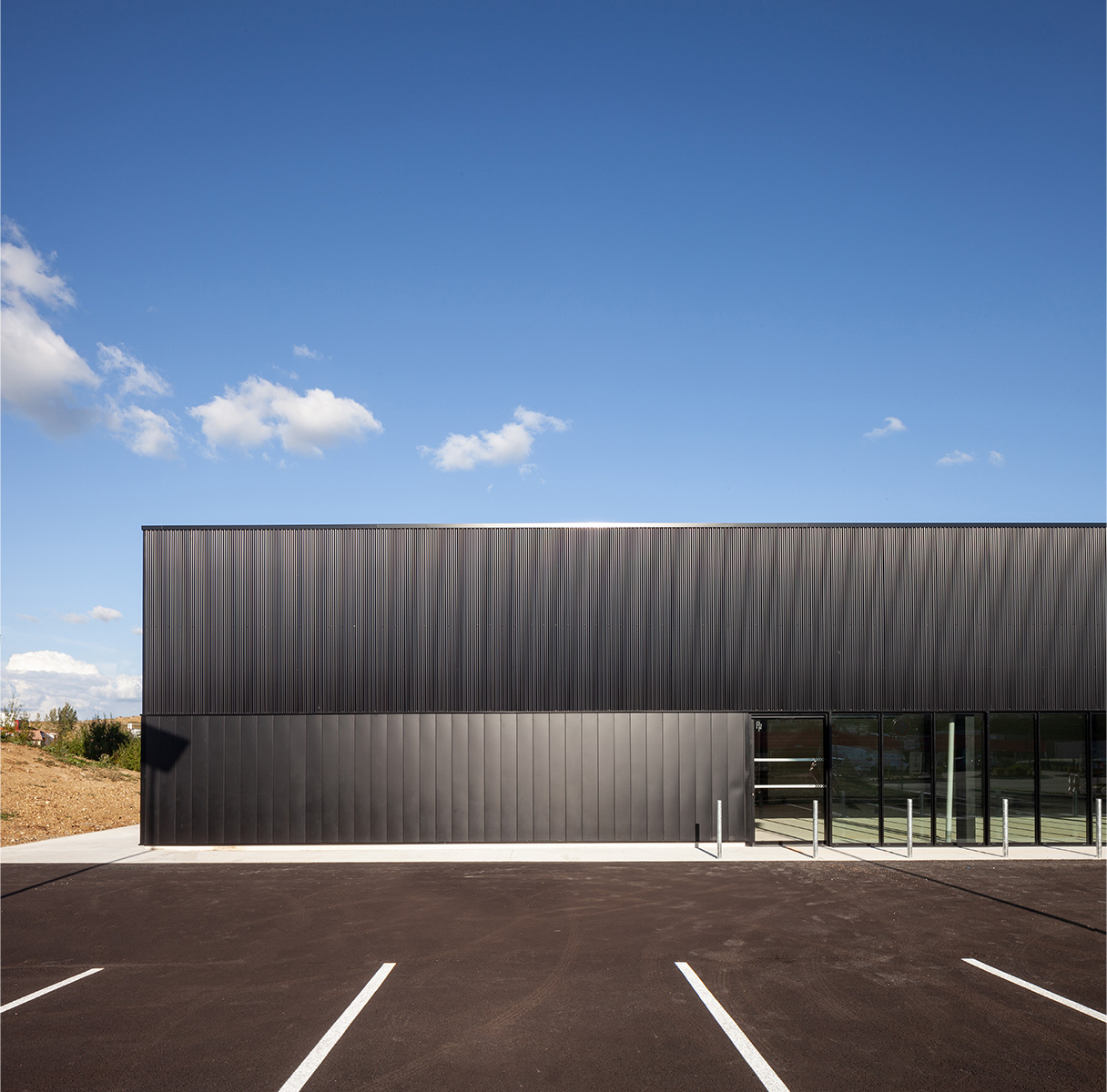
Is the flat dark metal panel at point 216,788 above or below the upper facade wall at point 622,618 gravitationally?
below

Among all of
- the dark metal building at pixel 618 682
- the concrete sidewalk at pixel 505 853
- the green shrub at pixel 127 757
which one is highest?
the dark metal building at pixel 618 682

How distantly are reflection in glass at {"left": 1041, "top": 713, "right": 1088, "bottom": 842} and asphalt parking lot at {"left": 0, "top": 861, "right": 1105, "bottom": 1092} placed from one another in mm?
3466

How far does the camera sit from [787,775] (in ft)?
54.2

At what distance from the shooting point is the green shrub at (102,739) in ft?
113

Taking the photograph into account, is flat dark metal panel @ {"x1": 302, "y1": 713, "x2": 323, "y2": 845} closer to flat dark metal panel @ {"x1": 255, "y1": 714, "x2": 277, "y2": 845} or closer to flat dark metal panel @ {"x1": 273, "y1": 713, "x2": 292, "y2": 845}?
flat dark metal panel @ {"x1": 273, "y1": 713, "x2": 292, "y2": 845}

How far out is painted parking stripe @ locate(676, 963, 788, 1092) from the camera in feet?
19.9

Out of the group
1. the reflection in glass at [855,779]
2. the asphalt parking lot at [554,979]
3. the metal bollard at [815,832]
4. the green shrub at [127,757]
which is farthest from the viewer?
the green shrub at [127,757]

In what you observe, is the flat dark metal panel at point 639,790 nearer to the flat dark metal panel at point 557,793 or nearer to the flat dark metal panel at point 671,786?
the flat dark metal panel at point 671,786

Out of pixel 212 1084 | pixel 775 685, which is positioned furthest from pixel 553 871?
pixel 212 1084

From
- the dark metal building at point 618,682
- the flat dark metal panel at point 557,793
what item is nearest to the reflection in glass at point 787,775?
the dark metal building at point 618,682

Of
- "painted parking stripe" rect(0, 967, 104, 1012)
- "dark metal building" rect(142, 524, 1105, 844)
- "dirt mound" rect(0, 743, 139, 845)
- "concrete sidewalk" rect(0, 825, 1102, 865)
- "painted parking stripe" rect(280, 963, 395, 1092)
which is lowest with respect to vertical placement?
"dirt mound" rect(0, 743, 139, 845)

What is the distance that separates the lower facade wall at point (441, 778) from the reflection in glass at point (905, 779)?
3.00 meters

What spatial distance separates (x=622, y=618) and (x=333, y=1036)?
1104cm

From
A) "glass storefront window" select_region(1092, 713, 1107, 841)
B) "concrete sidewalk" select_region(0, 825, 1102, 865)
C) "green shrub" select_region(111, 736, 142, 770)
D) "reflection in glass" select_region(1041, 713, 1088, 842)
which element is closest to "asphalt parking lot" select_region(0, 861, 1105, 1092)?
"concrete sidewalk" select_region(0, 825, 1102, 865)
